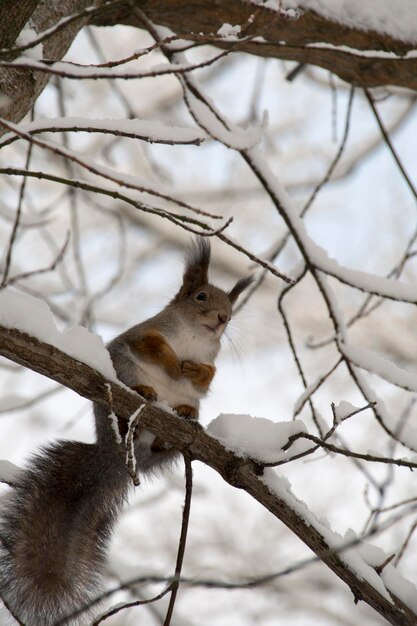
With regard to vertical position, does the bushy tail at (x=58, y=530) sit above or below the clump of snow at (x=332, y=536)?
below

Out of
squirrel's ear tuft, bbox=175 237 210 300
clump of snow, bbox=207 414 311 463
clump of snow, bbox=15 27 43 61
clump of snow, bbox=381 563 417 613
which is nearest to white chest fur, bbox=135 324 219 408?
squirrel's ear tuft, bbox=175 237 210 300

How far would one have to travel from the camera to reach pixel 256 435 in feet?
5.41

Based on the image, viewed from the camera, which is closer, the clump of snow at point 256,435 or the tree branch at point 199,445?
the tree branch at point 199,445

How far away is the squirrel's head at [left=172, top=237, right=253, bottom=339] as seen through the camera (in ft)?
7.82

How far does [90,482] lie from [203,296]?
2.45ft

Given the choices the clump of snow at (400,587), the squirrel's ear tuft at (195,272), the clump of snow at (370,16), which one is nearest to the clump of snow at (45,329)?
the clump of snow at (400,587)

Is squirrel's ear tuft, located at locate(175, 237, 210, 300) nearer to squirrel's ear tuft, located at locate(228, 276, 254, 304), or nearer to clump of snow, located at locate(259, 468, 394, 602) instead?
squirrel's ear tuft, located at locate(228, 276, 254, 304)

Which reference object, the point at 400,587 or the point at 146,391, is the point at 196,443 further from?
the point at 400,587

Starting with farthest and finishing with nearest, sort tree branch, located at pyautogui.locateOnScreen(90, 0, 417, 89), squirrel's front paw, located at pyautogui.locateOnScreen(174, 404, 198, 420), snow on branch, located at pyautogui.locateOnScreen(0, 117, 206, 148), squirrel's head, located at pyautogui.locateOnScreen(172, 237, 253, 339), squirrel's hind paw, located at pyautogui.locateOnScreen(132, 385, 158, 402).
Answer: squirrel's head, located at pyautogui.locateOnScreen(172, 237, 253, 339), tree branch, located at pyautogui.locateOnScreen(90, 0, 417, 89), squirrel's front paw, located at pyautogui.locateOnScreen(174, 404, 198, 420), squirrel's hind paw, located at pyautogui.locateOnScreen(132, 385, 158, 402), snow on branch, located at pyautogui.locateOnScreen(0, 117, 206, 148)

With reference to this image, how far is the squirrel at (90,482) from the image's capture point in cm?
176

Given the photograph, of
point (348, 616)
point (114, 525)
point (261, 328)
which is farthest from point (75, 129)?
point (261, 328)

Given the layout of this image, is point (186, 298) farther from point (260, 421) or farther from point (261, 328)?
point (261, 328)

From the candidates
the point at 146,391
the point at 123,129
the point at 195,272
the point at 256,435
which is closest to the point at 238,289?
the point at 195,272

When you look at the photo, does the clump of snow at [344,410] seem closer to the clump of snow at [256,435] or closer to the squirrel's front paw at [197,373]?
the clump of snow at [256,435]
